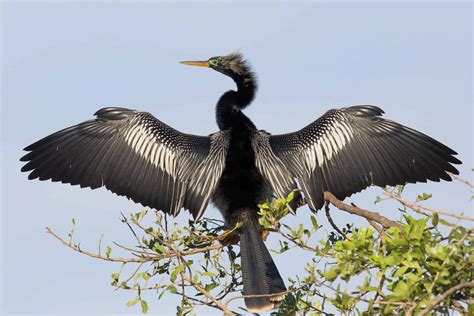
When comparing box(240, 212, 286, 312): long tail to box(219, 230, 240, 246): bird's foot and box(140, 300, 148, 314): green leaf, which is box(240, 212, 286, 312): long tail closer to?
box(219, 230, 240, 246): bird's foot

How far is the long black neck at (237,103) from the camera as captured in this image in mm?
6312

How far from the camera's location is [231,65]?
7.04 m

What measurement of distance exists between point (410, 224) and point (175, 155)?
3.00 metres

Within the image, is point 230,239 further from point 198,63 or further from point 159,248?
point 198,63

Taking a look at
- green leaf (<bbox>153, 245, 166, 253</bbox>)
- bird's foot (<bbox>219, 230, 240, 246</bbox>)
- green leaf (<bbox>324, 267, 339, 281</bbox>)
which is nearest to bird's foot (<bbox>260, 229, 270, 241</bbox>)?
bird's foot (<bbox>219, 230, 240, 246</bbox>)

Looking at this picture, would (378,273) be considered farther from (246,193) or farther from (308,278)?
(246,193)

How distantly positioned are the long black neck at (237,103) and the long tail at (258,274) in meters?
1.28

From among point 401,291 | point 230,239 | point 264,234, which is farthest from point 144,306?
point 401,291

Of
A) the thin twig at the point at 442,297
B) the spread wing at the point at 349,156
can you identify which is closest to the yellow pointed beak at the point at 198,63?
the spread wing at the point at 349,156

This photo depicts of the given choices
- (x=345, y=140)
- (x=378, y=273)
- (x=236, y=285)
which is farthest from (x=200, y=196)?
(x=378, y=273)

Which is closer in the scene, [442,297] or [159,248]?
[442,297]

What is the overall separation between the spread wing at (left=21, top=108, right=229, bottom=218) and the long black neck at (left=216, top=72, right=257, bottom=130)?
211mm

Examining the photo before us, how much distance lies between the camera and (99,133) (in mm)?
6277

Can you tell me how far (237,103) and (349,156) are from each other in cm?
123
